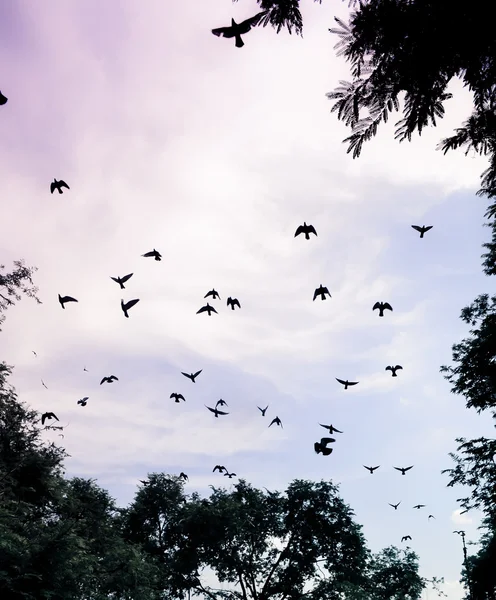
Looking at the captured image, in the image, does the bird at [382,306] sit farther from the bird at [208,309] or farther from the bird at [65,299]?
the bird at [65,299]

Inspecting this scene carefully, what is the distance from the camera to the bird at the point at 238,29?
381 centimetres

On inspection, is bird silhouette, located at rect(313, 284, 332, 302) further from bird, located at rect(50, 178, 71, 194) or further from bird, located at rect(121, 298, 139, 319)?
bird, located at rect(50, 178, 71, 194)

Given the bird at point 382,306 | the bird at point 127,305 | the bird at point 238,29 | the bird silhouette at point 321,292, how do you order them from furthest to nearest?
the bird at point 382,306, the bird silhouette at point 321,292, the bird at point 127,305, the bird at point 238,29

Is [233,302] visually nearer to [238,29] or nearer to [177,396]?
[177,396]

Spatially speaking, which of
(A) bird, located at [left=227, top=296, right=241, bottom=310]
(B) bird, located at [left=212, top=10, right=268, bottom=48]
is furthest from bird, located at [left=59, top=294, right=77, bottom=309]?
(B) bird, located at [left=212, top=10, right=268, bottom=48]

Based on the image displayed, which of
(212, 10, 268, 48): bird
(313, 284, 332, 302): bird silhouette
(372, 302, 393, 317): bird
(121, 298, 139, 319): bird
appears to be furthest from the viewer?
(372, 302, 393, 317): bird

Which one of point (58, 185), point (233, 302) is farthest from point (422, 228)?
point (58, 185)

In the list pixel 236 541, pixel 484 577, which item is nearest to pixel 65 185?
pixel 484 577

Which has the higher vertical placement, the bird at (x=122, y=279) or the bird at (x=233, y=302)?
the bird at (x=233, y=302)

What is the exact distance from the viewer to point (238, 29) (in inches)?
150

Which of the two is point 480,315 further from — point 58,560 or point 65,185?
point 58,560

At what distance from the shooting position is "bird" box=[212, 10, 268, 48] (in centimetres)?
381

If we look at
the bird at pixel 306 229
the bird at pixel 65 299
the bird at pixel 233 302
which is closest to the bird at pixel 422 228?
the bird at pixel 306 229

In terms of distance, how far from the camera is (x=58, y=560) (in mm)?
16828
